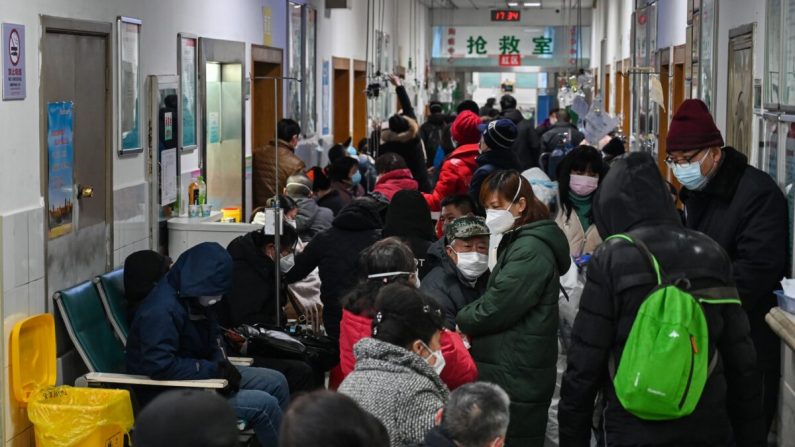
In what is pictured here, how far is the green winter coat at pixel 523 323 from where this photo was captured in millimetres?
4188

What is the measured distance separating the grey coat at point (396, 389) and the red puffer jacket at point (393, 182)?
497cm

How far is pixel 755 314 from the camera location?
440 cm

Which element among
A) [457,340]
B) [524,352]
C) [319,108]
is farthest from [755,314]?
[319,108]

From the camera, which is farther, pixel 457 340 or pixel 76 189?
pixel 76 189

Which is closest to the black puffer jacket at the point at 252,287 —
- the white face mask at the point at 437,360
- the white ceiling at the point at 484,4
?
the white face mask at the point at 437,360

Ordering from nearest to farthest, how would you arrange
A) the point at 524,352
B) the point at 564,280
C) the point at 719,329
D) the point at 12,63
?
the point at 719,329, the point at 524,352, the point at 12,63, the point at 564,280

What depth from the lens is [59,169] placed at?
5.53 metres

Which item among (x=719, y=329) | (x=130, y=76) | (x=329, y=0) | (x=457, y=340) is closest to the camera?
(x=719, y=329)

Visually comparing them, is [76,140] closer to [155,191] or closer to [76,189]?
[76,189]

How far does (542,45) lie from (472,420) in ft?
82.6

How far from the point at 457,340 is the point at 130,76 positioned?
3344 millimetres

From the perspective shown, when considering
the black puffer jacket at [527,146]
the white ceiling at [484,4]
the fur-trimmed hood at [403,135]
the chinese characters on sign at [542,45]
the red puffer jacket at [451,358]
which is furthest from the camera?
the chinese characters on sign at [542,45]

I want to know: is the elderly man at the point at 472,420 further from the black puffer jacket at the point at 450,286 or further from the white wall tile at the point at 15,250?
the white wall tile at the point at 15,250

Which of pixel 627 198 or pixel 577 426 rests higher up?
pixel 627 198
